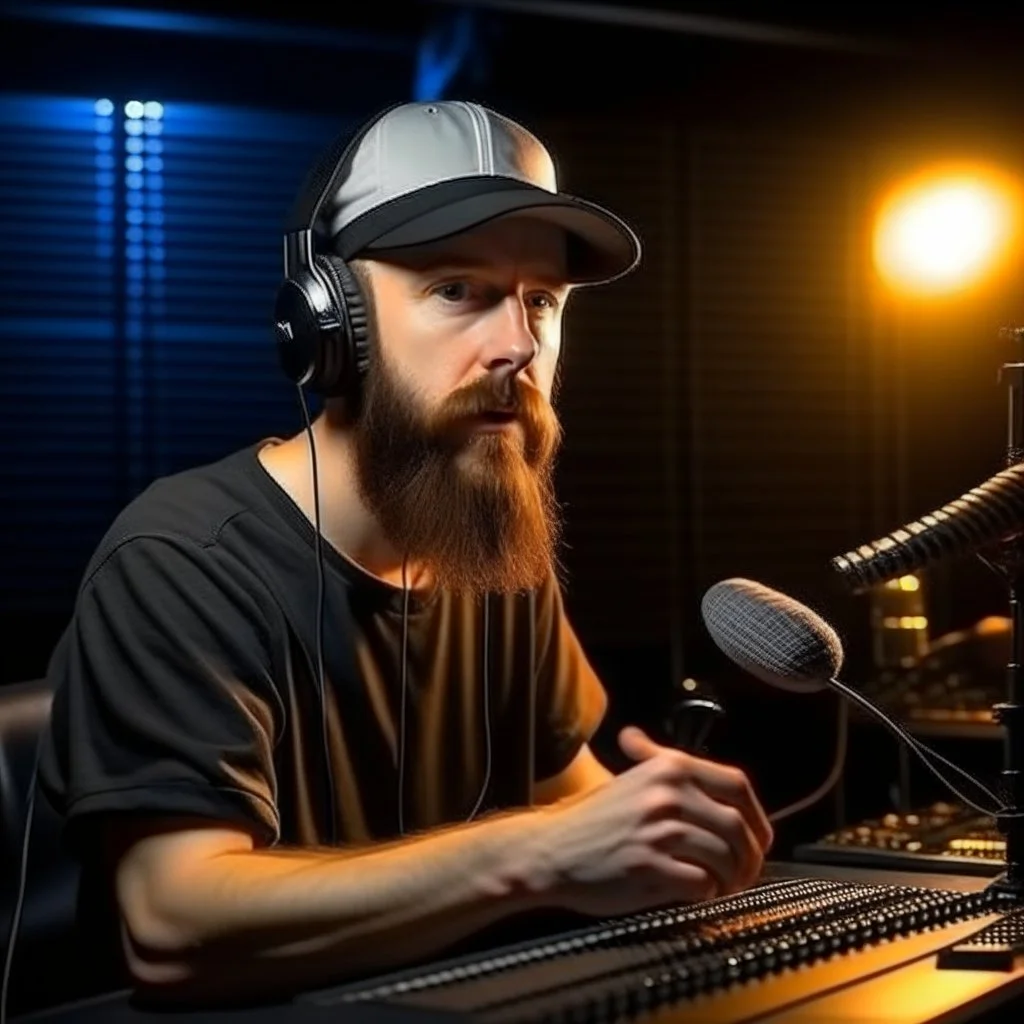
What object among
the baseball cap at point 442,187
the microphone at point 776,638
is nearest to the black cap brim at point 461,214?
the baseball cap at point 442,187

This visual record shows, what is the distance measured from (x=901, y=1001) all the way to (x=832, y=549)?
2.94 meters

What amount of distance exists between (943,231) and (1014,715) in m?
1.90

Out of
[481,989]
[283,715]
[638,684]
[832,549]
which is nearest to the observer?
[481,989]

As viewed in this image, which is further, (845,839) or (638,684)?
(638,684)

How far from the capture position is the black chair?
1.58 meters

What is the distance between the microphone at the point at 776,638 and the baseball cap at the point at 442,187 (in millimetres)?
397

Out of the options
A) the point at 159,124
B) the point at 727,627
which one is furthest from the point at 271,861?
the point at 159,124

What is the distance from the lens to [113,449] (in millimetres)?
3631

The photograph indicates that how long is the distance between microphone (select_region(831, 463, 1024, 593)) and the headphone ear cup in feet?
1.52

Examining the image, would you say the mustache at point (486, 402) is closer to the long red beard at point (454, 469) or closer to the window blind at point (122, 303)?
the long red beard at point (454, 469)

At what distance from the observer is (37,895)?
1.60m

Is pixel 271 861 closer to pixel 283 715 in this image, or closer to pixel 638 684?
pixel 283 715

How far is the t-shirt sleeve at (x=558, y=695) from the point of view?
1.89 meters

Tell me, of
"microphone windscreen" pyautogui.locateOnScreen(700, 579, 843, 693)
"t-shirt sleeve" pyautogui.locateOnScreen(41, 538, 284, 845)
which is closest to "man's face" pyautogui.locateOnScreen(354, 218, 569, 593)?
"t-shirt sleeve" pyautogui.locateOnScreen(41, 538, 284, 845)
